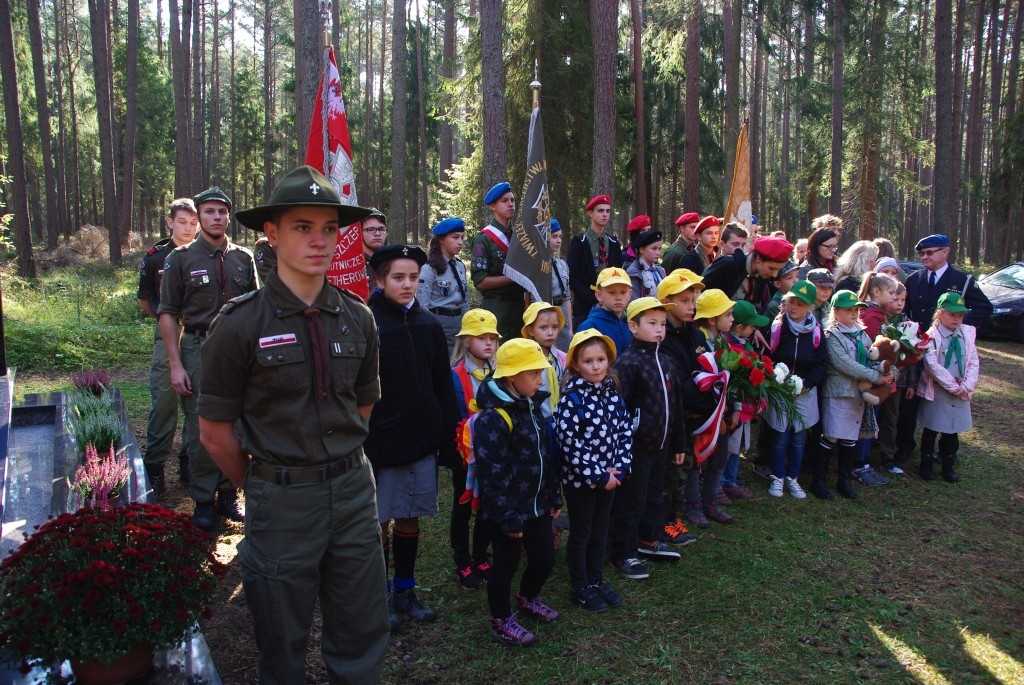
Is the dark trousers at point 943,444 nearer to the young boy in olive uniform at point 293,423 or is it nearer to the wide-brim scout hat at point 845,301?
the wide-brim scout hat at point 845,301

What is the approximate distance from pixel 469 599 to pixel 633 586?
108 cm

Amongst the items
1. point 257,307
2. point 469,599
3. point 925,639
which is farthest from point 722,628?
point 257,307

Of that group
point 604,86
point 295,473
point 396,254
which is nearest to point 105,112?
point 604,86

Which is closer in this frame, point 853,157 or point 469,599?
point 469,599

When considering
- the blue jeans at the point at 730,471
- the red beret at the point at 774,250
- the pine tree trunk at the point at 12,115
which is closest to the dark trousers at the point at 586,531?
the blue jeans at the point at 730,471

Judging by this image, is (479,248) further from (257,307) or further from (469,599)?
(257,307)

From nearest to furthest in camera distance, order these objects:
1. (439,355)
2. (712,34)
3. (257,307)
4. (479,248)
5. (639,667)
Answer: (257,307)
(639,667)
(439,355)
(479,248)
(712,34)

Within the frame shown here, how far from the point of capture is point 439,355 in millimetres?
4105

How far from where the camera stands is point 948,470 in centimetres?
700

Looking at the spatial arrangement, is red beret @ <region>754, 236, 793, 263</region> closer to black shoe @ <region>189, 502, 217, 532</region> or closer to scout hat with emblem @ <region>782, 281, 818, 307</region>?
scout hat with emblem @ <region>782, 281, 818, 307</region>

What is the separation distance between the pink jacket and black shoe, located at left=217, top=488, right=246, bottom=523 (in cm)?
626

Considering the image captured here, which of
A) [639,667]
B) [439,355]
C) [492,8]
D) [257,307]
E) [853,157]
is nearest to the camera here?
[257,307]

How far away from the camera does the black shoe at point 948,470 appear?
6.95 m

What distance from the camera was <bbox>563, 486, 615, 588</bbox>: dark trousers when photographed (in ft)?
14.2
